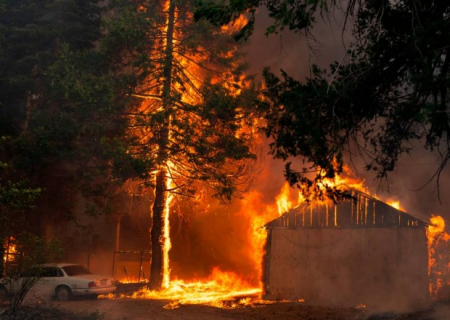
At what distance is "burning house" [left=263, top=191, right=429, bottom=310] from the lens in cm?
2070

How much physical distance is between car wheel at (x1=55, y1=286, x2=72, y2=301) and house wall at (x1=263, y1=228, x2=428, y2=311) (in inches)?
315

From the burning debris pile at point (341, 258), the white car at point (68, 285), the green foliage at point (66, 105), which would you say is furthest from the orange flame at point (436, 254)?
the white car at point (68, 285)

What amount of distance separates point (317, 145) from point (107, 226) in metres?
28.4

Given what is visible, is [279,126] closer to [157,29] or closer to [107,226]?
[157,29]

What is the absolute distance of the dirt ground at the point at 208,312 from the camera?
15.7 m

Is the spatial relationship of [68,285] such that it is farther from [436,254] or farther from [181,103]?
[436,254]

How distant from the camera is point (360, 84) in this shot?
10930 mm

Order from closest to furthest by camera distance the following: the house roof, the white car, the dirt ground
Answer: the dirt ground < the white car < the house roof

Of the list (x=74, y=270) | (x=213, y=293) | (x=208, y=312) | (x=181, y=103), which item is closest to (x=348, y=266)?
(x=213, y=293)

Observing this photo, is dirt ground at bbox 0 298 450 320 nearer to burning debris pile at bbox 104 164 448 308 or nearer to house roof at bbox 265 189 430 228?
burning debris pile at bbox 104 164 448 308

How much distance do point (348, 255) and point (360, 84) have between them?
11.9 metres

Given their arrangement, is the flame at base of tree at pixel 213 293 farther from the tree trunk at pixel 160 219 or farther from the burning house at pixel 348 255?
the burning house at pixel 348 255

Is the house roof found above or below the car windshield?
above

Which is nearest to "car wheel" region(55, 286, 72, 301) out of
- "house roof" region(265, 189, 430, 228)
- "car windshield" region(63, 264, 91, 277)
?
"car windshield" region(63, 264, 91, 277)
